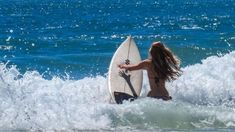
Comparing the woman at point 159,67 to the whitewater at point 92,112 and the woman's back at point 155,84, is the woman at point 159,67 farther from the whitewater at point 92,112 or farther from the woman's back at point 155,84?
the whitewater at point 92,112

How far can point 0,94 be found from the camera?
31.4 feet

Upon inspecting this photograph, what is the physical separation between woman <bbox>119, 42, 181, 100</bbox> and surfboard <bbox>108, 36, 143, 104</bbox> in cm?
40

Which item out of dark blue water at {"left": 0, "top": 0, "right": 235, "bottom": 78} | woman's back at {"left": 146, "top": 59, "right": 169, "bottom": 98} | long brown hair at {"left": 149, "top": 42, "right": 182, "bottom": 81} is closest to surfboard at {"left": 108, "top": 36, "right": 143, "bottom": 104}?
woman's back at {"left": 146, "top": 59, "right": 169, "bottom": 98}

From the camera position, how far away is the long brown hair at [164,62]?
9438 millimetres

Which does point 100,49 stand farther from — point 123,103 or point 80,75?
point 123,103

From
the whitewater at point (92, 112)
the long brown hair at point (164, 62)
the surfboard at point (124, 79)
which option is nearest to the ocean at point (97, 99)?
the whitewater at point (92, 112)

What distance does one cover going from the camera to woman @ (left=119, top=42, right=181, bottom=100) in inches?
373

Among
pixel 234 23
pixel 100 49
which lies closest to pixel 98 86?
pixel 100 49

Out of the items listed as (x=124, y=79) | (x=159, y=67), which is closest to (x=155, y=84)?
(x=159, y=67)

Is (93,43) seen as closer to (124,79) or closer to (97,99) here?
(97,99)

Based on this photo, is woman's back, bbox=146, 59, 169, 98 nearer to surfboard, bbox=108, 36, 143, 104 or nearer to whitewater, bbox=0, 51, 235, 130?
whitewater, bbox=0, 51, 235, 130

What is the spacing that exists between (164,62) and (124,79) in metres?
0.91

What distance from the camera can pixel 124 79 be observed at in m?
10.2

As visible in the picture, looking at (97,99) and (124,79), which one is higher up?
(124,79)
